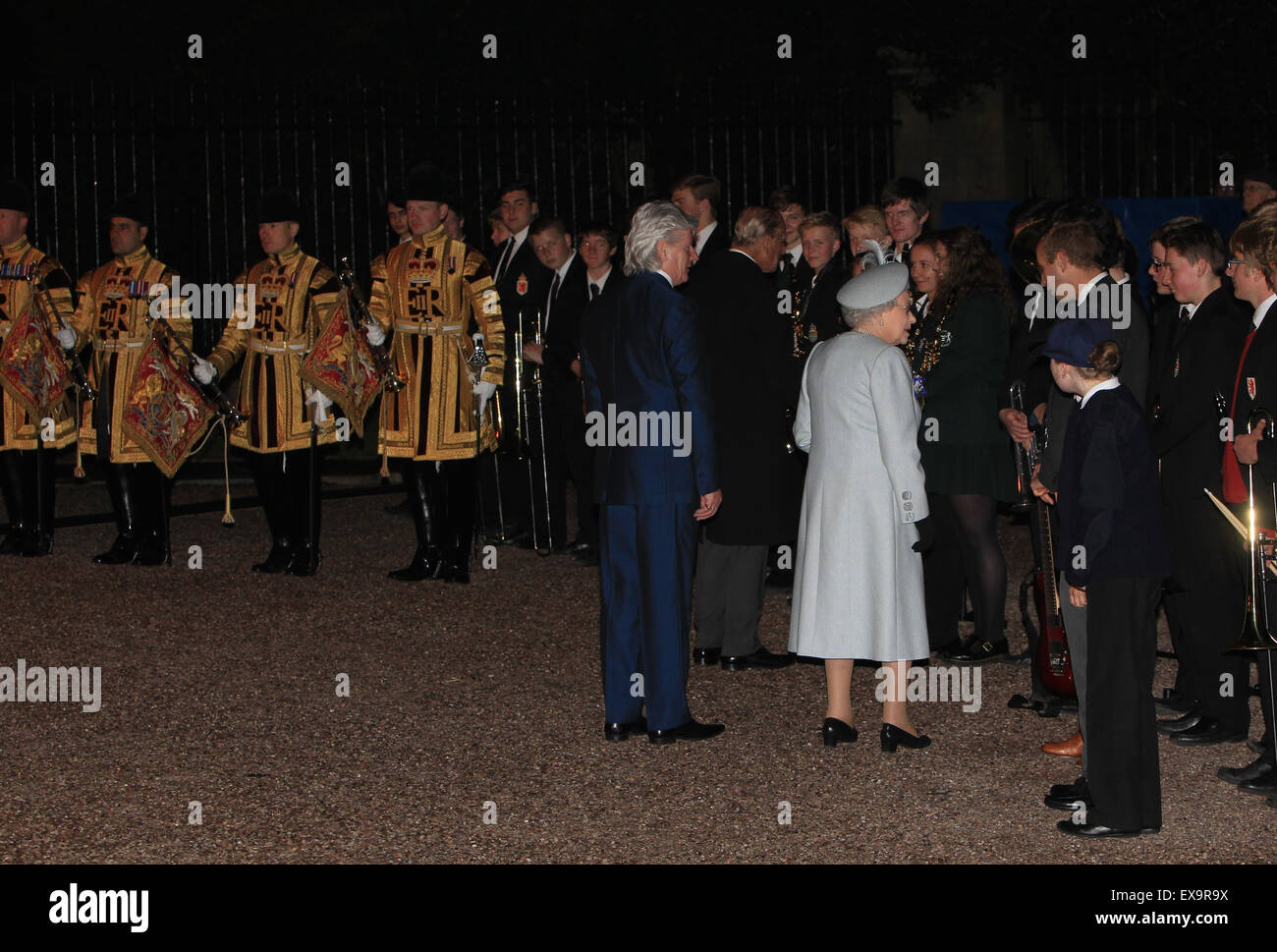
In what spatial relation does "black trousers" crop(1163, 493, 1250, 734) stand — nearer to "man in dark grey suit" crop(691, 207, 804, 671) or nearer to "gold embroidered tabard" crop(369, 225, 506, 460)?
"man in dark grey suit" crop(691, 207, 804, 671)

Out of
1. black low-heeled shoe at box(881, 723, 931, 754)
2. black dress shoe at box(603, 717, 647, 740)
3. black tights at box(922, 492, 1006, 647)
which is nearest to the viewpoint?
black low-heeled shoe at box(881, 723, 931, 754)

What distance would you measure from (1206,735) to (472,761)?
2.51 metres

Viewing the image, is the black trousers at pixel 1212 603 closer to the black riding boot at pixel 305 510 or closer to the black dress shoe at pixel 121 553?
the black riding boot at pixel 305 510

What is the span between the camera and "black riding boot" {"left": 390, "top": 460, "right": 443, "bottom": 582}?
9.75m

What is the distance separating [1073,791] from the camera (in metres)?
5.49

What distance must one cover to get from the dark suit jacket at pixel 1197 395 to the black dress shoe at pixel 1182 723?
760 mm

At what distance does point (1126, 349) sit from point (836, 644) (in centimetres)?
146

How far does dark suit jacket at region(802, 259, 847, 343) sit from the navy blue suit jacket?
2269 mm

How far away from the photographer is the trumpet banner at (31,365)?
10391mm

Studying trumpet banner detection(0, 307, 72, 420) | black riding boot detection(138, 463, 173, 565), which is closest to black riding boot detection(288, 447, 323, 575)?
black riding boot detection(138, 463, 173, 565)

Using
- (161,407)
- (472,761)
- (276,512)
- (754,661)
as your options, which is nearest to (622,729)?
(472,761)

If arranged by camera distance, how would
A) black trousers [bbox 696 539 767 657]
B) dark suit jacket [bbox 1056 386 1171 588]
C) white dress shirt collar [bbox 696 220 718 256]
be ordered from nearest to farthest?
dark suit jacket [bbox 1056 386 1171 588] → black trousers [bbox 696 539 767 657] → white dress shirt collar [bbox 696 220 718 256]

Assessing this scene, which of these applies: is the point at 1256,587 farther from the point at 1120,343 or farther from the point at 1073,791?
the point at 1120,343

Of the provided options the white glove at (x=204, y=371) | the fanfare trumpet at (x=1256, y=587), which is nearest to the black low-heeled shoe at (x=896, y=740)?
the fanfare trumpet at (x=1256, y=587)
